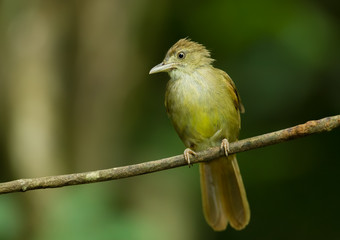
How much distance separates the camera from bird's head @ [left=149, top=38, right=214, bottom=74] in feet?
15.3

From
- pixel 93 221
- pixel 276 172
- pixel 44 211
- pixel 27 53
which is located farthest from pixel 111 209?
pixel 27 53

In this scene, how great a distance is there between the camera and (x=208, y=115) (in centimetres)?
436

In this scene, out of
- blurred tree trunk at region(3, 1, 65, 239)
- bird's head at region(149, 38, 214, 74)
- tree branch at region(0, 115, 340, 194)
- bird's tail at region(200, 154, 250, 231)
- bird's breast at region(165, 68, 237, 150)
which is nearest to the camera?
tree branch at region(0, 115, 340, 194)

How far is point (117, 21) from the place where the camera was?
656 cm

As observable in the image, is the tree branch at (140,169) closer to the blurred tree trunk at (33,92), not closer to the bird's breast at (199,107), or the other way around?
the bird's breast at (199,107)

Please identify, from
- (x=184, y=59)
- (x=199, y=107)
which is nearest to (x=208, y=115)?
(x=199, y=107)

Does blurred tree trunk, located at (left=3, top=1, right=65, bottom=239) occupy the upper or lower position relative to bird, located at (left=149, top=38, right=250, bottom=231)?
upper

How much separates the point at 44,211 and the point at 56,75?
5.65 ft

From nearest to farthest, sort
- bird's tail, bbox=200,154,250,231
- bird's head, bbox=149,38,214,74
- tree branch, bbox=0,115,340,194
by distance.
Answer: tree branch, bbox=0,115,340,194 < bird's tail, bbox=200,154,250,231 < bird's head, bbox=149,38,214,74

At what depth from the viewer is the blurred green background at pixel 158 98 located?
583 centimetres

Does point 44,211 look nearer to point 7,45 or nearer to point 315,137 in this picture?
point 7,45

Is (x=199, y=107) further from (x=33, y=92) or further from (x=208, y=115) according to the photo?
(x=33, y=92)

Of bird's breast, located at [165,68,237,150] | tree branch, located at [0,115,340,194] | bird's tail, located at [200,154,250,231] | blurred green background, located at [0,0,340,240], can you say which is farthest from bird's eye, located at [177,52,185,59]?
tree branch, located at [0,115,340,194]

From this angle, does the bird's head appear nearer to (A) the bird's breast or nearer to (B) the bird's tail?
(A) the bird's breast
